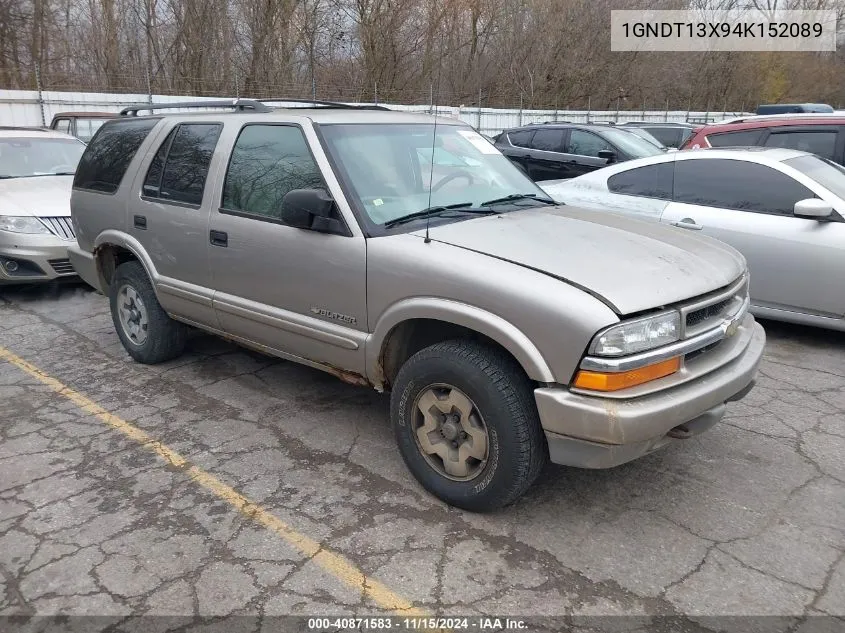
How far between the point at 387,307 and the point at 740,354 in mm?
1664

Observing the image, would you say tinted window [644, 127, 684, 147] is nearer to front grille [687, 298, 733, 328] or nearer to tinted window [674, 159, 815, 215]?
tinted window [674, 159, 815, 215]

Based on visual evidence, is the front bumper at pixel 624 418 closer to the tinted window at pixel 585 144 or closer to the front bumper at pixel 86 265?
the front bumper at pixel 86 265

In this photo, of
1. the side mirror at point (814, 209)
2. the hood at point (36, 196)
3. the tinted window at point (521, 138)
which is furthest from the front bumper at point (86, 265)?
the tinted window at point (521, 138)

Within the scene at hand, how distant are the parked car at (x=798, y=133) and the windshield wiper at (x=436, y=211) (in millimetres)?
4814

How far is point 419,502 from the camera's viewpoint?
10.6 ft

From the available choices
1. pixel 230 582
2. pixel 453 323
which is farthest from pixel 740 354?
pixel 230 582

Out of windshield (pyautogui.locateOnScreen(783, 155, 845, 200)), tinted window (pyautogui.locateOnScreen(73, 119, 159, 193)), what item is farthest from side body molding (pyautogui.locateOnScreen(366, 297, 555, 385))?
windshield (pyautogui.locateOnScreen(783, 155, 845, 200))

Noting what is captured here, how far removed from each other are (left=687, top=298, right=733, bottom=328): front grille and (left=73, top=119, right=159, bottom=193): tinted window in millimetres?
3867

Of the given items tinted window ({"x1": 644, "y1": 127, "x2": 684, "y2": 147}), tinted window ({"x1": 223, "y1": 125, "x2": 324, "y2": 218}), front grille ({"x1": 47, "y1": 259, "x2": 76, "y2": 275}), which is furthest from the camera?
tinted window ({"x1": 644, "y1": 127, "x2": 684, "y2": 147})

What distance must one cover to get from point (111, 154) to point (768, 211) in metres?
5.09

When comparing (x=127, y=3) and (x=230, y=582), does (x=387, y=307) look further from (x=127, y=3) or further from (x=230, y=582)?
(x=127, y=3)

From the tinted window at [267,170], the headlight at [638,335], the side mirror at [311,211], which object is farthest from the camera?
the tinted window at [267,170]

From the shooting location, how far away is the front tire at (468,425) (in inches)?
110

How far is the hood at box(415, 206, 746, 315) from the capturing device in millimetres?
2744
